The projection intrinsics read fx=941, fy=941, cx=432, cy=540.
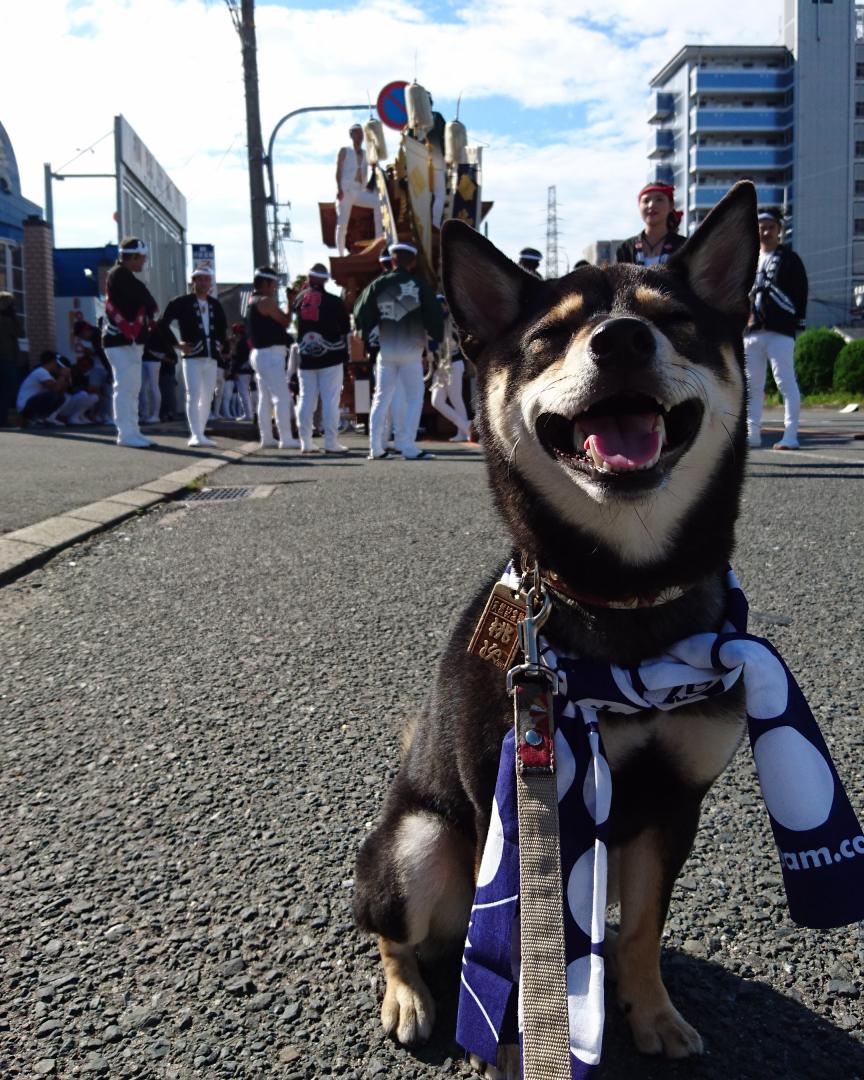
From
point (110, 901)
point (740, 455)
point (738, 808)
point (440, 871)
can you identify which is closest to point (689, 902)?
point (738, 808)

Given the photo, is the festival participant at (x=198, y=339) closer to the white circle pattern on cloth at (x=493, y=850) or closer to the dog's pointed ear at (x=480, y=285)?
the dog's pointed ear at (x=480, y=285)

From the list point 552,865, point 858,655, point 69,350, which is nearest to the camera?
point 552,865

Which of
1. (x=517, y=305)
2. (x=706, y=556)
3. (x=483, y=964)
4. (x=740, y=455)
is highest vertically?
(x=517, y=305)

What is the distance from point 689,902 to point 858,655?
1.93m

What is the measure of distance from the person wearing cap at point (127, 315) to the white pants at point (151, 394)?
7.73 m

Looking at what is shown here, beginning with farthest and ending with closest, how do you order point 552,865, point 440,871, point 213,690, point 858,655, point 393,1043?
point 858,655, point 213,690, point 440,871, point 393,1043, point 552,865

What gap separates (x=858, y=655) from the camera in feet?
12.0

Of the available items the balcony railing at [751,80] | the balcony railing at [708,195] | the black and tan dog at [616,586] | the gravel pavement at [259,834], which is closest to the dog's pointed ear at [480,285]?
the black and tan dog at [616,586]

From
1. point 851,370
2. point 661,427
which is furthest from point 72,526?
point 851,370

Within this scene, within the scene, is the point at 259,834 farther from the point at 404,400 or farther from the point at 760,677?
the point at 404,400

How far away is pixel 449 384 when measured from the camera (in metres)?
14.9

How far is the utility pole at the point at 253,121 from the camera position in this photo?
18.1 meters

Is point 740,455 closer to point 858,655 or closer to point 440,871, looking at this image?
point 440,871

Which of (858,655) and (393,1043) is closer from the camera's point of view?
(393,1043)
